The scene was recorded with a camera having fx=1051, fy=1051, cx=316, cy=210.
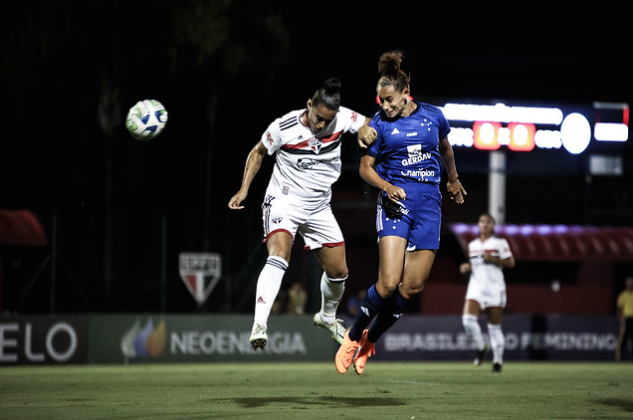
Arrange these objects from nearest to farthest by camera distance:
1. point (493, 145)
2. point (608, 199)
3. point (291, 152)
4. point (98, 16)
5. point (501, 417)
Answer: point (501, 417) < point (291, 152) < point (98, 16) < point (493, 145) < point (608, 199)

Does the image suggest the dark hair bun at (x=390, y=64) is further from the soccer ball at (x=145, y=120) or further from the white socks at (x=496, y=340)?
the white socks at (x=496, y=340)

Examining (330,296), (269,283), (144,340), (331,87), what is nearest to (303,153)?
(331,87)

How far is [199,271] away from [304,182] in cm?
1242

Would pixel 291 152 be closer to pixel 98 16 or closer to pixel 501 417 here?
pixel 501 417

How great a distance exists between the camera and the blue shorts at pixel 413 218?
980 centimetres

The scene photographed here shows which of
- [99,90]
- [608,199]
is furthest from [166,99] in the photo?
[608,199]

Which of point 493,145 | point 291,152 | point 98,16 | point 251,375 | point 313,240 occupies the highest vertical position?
point 98,16

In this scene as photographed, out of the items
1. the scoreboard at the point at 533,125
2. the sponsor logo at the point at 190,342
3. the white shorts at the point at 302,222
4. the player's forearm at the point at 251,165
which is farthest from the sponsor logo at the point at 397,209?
the scoreboard at the point at 533,125

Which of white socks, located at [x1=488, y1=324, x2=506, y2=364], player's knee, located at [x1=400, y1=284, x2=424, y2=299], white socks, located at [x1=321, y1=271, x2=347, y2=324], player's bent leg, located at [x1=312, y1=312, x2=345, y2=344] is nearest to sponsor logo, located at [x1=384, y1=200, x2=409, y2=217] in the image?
player's knee, located at [x1=400, y1=284, x2=424, y2=299]

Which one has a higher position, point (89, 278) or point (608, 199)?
point (608, 199)

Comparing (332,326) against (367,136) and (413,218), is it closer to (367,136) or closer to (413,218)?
(413,218)

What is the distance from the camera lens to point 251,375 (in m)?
14.7

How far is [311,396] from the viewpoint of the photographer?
417 inches

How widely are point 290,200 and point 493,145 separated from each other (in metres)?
20.1
